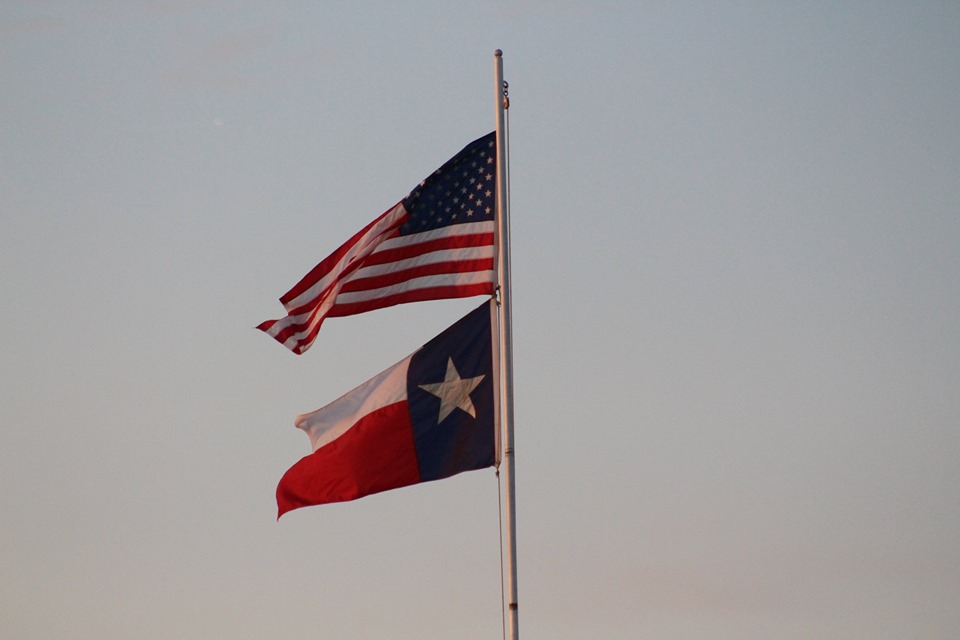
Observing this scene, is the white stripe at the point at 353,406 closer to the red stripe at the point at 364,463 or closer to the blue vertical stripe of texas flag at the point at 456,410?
the red stripe at the point at 364,463

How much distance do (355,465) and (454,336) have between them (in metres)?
2.58

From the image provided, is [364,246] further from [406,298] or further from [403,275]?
[406,298]

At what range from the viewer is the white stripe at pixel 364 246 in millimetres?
26391

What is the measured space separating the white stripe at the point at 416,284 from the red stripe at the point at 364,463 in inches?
72.1

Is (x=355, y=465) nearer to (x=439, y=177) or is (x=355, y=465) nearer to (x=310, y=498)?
(x=310, y=498)

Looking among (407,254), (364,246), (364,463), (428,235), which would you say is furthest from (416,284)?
(364,463)

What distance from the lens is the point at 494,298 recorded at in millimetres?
25891

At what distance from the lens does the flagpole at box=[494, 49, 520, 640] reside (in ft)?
79.8

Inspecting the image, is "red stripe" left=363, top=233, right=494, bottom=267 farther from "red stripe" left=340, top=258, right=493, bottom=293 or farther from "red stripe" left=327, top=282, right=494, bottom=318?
"red stripe" left=327, top=282, right=494, bottom=318

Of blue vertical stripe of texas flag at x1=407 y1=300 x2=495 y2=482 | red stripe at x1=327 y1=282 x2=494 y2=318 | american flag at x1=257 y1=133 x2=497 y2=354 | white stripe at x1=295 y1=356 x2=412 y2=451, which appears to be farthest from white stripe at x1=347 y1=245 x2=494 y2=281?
white stripe at x1=295 y1=356 x2=412 y2=451

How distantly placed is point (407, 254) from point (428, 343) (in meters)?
1.50

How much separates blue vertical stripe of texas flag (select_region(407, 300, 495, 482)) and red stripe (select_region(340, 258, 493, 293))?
0.82 m

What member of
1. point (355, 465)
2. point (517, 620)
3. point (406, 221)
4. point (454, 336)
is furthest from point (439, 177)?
point (517, 620)

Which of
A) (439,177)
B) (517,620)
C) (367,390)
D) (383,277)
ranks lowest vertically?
(517,620)
